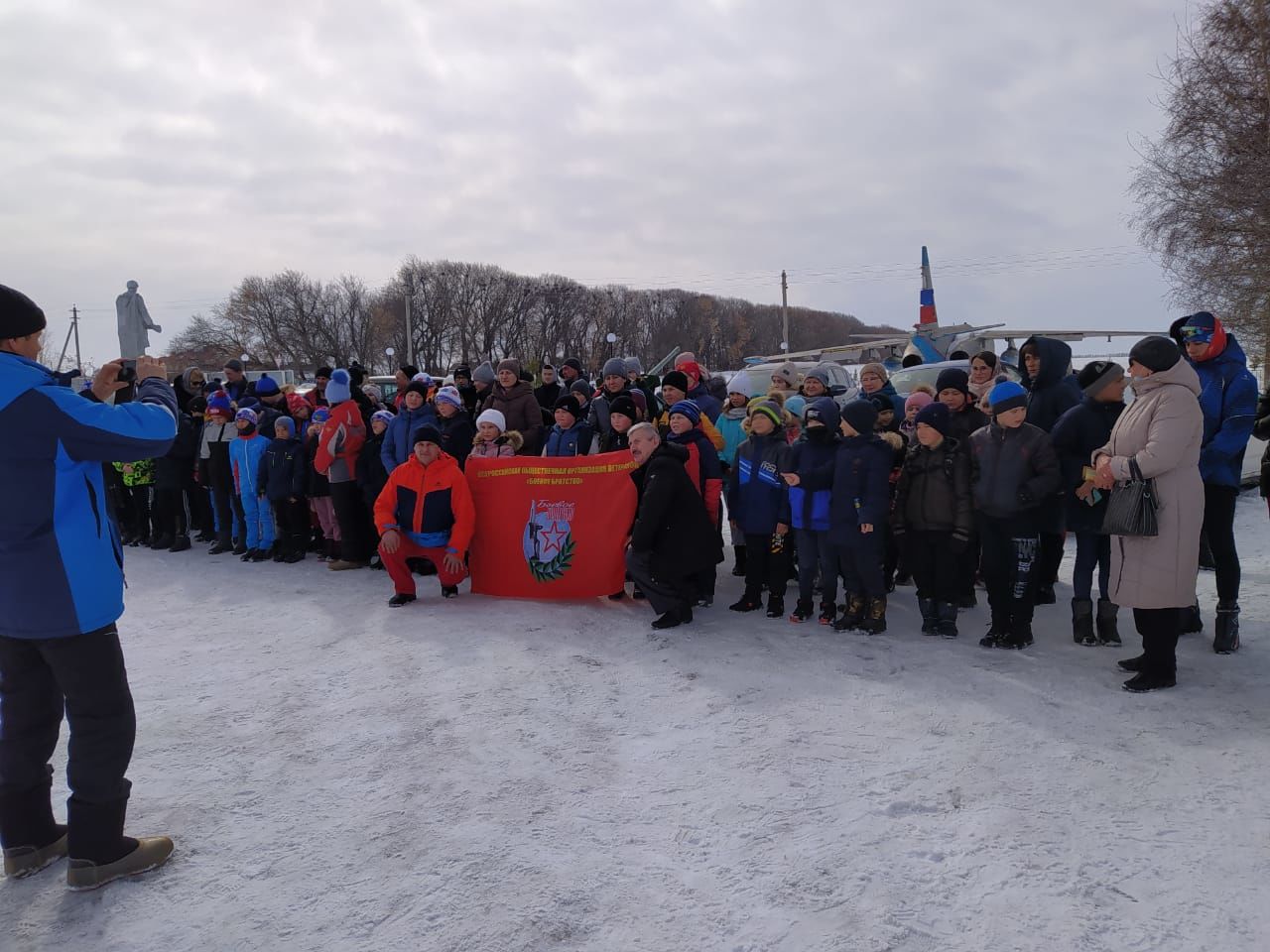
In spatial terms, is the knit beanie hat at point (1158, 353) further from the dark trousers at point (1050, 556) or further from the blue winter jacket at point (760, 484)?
the blue winter jacket at point (760, 484)

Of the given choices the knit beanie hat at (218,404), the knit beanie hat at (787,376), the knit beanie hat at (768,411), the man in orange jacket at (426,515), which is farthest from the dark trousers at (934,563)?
the knit beanie hat at (218,404)

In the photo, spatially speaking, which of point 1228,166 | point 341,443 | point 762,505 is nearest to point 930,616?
point 762,505

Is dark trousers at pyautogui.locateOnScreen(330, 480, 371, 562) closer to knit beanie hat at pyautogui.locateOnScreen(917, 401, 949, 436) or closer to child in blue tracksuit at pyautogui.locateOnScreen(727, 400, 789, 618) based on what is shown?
child in blue tracksuit at pyautogui.locateOnScreen(727, 400, 789, 618)

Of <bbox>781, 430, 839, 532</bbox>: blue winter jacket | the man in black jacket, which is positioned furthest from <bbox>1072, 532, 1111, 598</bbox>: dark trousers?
the man in black jacket

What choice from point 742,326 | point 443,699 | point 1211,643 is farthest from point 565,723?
point 742,326

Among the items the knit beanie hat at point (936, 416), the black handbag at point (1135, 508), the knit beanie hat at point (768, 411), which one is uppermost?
the knit beanie hat at point (768, 411)

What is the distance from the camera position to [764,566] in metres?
6.65

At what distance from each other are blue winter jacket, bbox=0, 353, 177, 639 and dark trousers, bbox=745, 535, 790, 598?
4512 mm

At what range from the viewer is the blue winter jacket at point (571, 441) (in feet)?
25.4

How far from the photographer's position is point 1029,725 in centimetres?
416

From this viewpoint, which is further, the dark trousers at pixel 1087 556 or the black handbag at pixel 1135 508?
the dark trousers at pixel 1087 556

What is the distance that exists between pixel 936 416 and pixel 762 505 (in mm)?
1453

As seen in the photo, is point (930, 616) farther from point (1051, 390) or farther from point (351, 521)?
point (351, 521)

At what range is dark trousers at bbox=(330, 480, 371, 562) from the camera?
8492 mm
